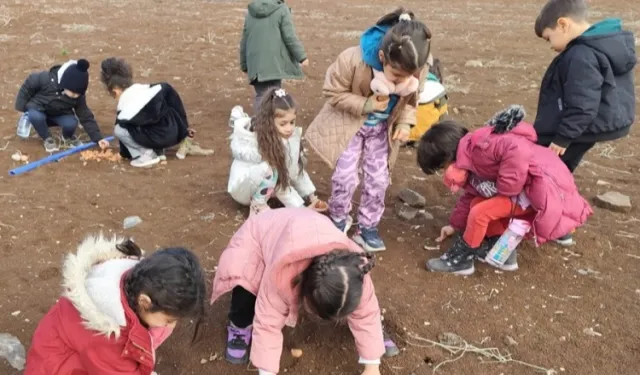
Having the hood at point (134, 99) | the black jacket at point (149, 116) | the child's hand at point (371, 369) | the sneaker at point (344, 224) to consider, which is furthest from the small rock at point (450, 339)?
the hood at point (134, 99)

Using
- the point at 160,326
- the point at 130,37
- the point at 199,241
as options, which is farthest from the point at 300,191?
the point at 130,37

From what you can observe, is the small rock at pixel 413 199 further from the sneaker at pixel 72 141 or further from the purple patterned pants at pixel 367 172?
the sneaker at pixel 72 141

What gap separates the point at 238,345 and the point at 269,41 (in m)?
3.75

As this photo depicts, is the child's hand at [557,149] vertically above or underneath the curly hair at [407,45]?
underneath

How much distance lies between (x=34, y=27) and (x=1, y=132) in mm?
5632

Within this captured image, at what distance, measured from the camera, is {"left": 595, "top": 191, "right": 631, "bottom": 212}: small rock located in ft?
14.9

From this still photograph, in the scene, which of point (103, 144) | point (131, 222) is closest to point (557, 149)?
point (131, 222)

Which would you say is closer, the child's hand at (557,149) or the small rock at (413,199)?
the child's hand at (557,149)

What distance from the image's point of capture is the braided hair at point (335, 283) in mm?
2320

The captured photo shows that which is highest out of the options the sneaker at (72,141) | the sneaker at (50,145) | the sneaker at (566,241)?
the sneaker at (566,241)

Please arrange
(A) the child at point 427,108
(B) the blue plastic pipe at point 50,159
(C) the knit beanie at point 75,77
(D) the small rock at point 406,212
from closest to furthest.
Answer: (D) the small rock at point 406,212, (B) the blue plastic pipe at point 50,159, (C) the knit beanie at point 75,77, (A) the child at point 427,108

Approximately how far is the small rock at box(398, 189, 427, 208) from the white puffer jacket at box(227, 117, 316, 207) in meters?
0.86

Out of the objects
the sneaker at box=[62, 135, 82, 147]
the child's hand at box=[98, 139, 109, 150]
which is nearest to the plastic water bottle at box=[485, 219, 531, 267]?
the child's hand at box=[98, 139, 109, 150]

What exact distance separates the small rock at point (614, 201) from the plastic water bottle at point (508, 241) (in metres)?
1.35
